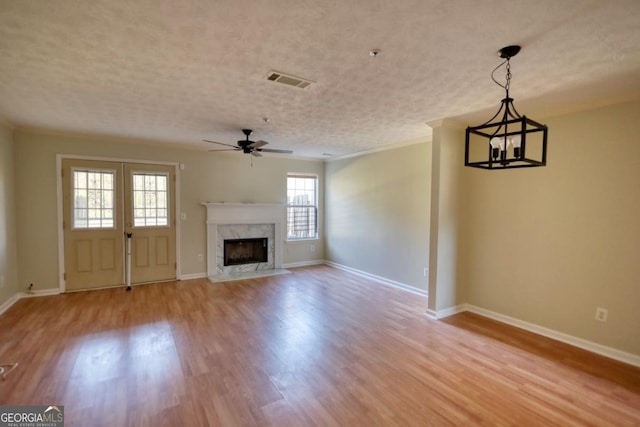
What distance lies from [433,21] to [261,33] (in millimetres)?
1044

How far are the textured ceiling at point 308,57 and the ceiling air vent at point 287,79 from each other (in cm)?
7

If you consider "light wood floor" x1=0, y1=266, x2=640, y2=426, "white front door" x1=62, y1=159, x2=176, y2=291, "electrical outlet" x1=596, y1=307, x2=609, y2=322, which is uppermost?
"white front door" x1=62, y1=159, x2=176, y2=291

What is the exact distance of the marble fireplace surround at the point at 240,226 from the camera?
19.4 ft

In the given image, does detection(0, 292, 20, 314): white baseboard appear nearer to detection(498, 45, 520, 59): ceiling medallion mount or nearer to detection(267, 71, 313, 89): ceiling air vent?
detection(267, 71, 313, 89): ceiling air vent

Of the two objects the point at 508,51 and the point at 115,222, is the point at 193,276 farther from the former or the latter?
the point at 508,51

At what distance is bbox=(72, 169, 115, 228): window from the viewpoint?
15.9 ft

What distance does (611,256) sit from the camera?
294 cm

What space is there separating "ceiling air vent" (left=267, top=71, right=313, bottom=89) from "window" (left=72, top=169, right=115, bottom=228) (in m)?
4.10

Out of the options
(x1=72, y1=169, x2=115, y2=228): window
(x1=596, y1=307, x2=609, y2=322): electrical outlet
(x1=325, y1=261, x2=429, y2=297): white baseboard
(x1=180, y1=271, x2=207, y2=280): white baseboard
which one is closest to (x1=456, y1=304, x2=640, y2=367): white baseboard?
(x1=596, y1=307, x2=609, y2=322): electrical outlet

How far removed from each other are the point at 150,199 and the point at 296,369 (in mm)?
4329

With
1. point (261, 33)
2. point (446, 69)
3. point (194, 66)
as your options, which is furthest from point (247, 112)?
point (446, 69)

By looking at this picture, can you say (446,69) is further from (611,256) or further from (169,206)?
(169,206)

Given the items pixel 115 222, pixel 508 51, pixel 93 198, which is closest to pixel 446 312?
pixel 508 51

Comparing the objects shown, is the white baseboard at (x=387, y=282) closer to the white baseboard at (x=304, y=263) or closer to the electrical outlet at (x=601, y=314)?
the white baseboard at (x=304, y=263)
